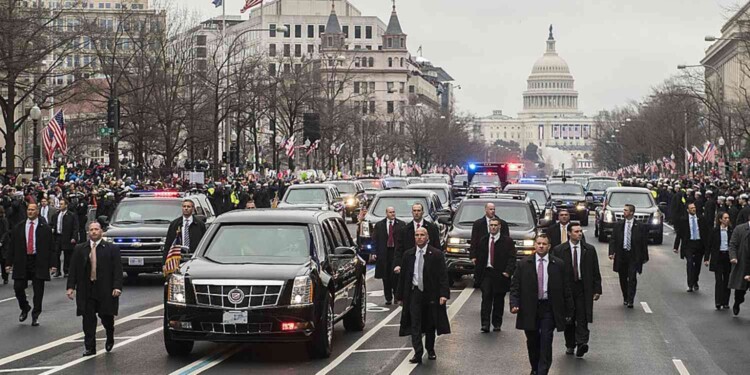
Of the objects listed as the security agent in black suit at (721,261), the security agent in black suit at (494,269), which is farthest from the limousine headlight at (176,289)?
the security agent in black suit at (721,261)

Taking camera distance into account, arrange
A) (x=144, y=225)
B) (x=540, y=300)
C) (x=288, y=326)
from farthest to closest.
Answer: (x=144, y=225)
(x=288, y=326)
(x=540, y=300)

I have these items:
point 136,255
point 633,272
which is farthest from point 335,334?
point 136,255

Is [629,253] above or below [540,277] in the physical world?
below

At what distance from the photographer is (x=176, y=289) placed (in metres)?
13.9

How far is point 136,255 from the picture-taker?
2361 cm

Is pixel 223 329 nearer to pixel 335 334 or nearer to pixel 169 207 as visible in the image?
pixel 335 334

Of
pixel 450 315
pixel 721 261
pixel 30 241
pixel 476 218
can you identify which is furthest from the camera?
pixel 476 218

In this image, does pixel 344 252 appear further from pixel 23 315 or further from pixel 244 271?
pixel 23 315

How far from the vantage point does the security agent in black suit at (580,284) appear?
1488 centimetres

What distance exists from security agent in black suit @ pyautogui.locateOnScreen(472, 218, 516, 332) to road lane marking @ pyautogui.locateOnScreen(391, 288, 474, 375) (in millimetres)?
1029

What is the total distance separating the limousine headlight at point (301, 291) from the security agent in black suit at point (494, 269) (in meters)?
4.17

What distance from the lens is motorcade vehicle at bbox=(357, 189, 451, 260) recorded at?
2805cm

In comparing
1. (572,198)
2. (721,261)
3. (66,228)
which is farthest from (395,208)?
(572,198)

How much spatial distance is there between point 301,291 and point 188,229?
6862 millimetres
